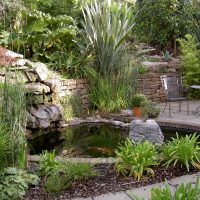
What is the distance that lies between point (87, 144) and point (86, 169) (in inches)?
71.3

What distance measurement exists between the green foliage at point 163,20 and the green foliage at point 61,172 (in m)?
7.53

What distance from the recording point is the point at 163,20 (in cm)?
1084

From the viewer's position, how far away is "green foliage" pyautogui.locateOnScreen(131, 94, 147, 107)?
761 cm

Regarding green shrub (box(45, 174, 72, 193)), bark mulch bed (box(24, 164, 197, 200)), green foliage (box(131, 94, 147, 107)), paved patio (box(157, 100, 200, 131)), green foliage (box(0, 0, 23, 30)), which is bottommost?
bark mulch bed (box(24, 164, 197, 200))

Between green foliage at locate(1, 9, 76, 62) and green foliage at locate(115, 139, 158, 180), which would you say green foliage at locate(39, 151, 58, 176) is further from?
green foliage at locate(1, 9, 76, 62)

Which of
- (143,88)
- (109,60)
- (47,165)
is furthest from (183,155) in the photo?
(143,88)

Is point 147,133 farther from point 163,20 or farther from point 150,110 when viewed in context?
point 163,20

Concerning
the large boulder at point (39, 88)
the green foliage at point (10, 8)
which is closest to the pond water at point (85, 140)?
the large boulder at point (39, 88)

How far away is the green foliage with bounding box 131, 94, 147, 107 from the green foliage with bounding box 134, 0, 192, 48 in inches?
147

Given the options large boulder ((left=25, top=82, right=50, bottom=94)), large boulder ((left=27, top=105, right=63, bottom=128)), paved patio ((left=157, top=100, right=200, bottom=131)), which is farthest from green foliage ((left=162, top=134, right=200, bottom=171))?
large boulder ((left=25, top=82, right=50, bottom=94))

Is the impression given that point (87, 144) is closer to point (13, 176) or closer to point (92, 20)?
point (13, 176)

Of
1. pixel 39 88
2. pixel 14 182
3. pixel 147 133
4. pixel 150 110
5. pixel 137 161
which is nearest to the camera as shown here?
pixel 14 182

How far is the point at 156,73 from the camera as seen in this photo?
9562 mm

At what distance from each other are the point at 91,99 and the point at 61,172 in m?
4.17
